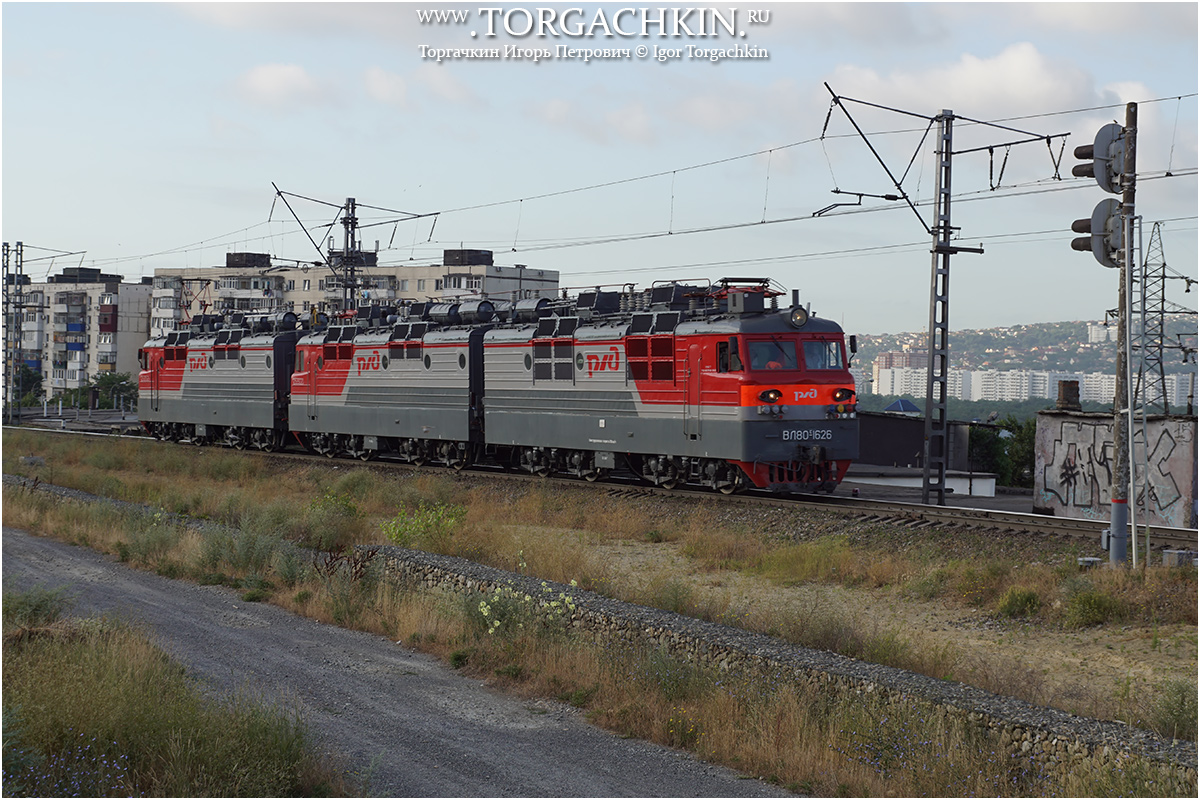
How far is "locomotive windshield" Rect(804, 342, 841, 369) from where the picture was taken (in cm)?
2617

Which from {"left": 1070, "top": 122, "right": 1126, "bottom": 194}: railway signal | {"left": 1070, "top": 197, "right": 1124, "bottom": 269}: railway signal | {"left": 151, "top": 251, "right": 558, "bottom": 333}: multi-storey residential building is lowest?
{"left": 1070, "top": 197, "right": 1124, "bottom": 269}: railway signal

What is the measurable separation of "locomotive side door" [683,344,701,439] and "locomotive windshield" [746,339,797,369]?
57.7 inches

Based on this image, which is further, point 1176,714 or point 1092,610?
point 1092,610

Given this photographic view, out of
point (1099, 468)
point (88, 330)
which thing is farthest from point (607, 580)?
point (88, 330)

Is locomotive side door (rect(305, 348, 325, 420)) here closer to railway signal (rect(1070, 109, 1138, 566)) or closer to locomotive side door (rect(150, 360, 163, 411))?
locomotive side door (rect(150, 360, 163, 411))

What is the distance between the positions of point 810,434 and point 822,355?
199 cm

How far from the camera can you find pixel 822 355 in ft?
86.9

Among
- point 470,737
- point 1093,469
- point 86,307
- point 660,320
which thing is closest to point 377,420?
point 660,320

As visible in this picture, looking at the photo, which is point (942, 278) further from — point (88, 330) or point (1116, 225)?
point (88, 330)

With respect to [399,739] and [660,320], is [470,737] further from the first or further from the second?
[660,320]

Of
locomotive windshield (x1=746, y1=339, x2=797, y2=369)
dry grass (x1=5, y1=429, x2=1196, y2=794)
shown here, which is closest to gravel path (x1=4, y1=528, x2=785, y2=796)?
dry grass (x1=5, y1=429, x2=1196, y2=794)

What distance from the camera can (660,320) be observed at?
1084 inches

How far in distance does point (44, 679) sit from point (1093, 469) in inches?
1084

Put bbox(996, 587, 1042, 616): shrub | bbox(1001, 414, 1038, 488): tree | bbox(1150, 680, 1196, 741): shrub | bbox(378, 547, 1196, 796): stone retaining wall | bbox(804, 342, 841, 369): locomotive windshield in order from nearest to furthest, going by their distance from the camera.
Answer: bbox(378, 547, 1196, 796): stone retaining wall → bbox(1150, 680, 1196, 741): shrub → bbox(996, 587, 1042, 616): shrub → bbox(804, 342, 841, 369): locomotive windshield → bbox(1001, 414, 1038, 488): tree
